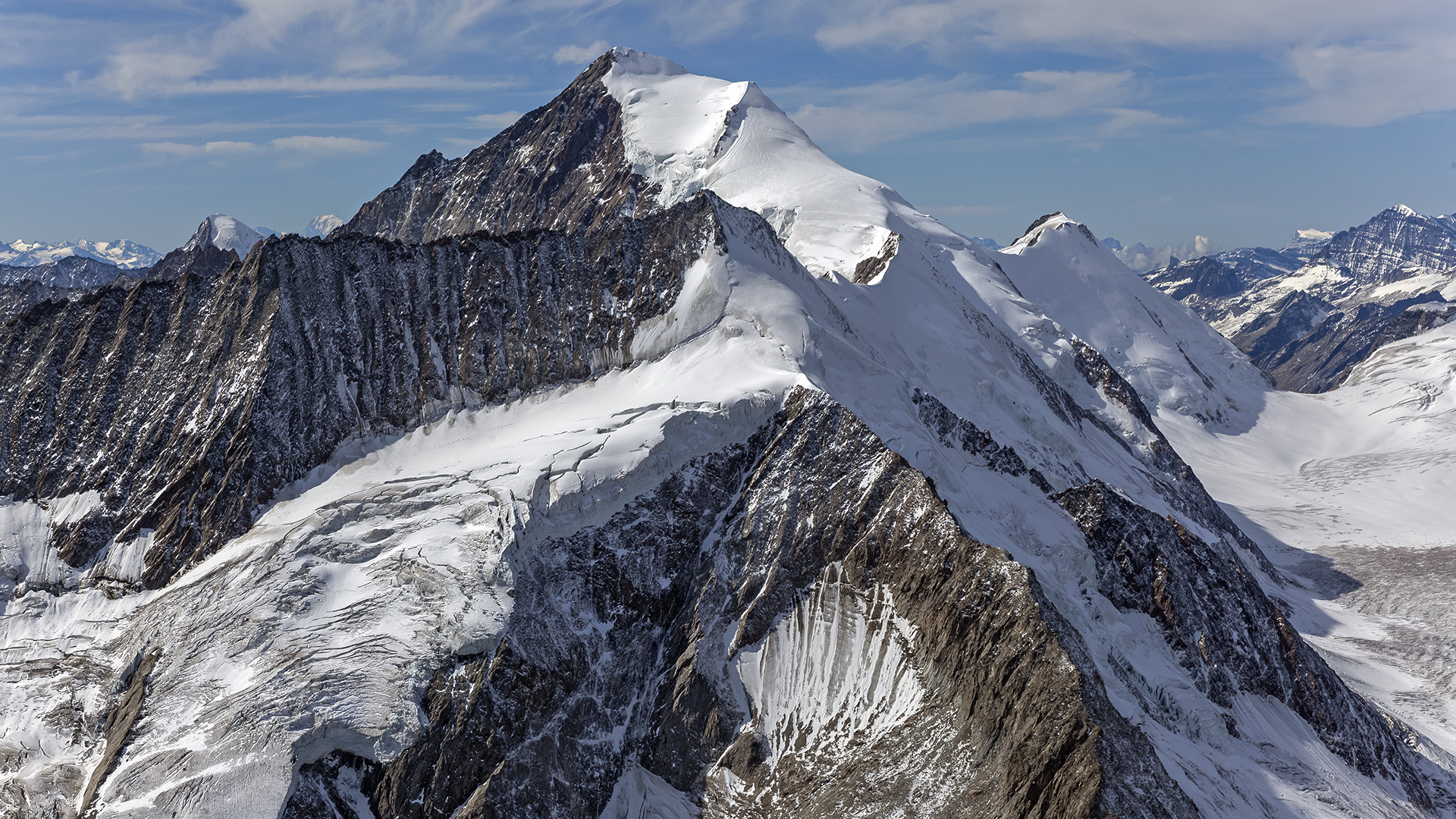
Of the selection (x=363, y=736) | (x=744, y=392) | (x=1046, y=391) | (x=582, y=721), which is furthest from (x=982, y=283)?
(x=363, y=736)

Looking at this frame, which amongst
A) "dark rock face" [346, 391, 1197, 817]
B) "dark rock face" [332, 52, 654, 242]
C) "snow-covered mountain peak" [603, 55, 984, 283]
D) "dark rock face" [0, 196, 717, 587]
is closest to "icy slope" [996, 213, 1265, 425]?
"snow-covered mountain peak" [603, 55, 984, 283]

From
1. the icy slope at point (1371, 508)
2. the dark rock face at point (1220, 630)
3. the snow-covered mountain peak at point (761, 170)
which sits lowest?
the icy slope at point (1371, 508)

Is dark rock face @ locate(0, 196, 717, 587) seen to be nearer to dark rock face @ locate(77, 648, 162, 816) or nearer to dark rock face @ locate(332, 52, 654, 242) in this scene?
dark rock face @ locate(77, 648, 162, 816)

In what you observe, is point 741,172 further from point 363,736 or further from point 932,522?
point 363,736

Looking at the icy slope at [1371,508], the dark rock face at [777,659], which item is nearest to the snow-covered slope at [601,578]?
the dark rock face at [777,659]

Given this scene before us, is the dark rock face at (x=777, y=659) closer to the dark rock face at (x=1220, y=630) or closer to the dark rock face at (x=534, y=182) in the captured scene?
the dark rock face at (x=1220, y=630)

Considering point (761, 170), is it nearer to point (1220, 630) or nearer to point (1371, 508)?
point (1220, 630)
